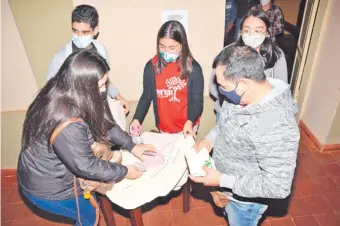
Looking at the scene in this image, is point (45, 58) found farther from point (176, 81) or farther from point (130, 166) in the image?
point (130, 166)

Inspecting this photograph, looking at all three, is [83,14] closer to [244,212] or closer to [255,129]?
[255,129]

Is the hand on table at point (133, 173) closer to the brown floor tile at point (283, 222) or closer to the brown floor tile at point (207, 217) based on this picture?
the brown floor tile at point (207, 217)

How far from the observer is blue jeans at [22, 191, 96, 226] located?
2.00 m

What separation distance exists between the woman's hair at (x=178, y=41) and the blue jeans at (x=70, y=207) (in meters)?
1.41

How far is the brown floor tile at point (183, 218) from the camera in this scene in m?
3.02

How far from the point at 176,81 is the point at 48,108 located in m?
1.37

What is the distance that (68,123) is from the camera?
1.60m

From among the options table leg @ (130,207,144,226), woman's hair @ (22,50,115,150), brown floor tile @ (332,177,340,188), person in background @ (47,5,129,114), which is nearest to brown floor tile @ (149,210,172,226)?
table leg @ (130,207,144,226)

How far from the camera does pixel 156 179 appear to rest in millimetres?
2104

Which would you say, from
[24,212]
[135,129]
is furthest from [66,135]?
[24,212]

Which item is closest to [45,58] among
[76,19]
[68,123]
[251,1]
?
[76,19]

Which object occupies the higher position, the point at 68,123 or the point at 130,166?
the point at 68,123

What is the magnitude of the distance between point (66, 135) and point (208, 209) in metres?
2.17

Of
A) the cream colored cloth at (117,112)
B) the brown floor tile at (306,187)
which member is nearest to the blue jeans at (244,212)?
the cream colored cloth at (117,112)
